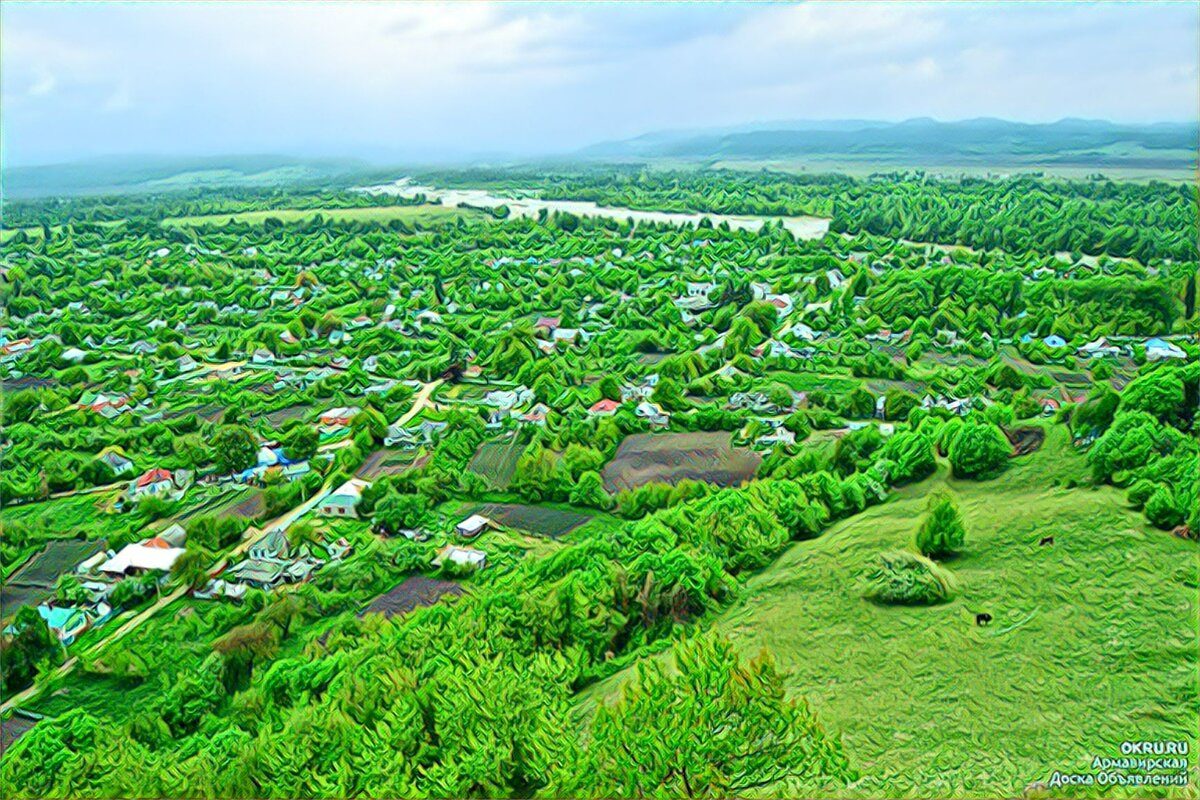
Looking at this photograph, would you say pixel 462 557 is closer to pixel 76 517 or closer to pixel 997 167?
pixel 76 517

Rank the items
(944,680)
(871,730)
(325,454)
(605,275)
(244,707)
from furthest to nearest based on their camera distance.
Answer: (605,275), (325,454), (244,707), (944,680), (871,730)

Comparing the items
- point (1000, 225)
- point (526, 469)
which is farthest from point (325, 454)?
point (1000, 225)

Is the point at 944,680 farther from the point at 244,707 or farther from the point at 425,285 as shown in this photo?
the point at 425,285

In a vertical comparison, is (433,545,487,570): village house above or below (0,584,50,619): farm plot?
above

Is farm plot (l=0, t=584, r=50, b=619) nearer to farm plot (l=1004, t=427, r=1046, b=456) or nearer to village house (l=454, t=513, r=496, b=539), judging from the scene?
village house (l=454, t=513, r=496, b=539)

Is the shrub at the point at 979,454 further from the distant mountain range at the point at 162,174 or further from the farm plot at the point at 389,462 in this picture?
the distant mountain range at the point at 162,174

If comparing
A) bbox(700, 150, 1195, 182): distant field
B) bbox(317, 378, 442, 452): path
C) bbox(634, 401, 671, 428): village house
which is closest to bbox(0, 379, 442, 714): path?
bbox(317, 378, 442, 452): path

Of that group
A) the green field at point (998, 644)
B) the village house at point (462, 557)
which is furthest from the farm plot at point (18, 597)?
the green field at point (998, 644)
